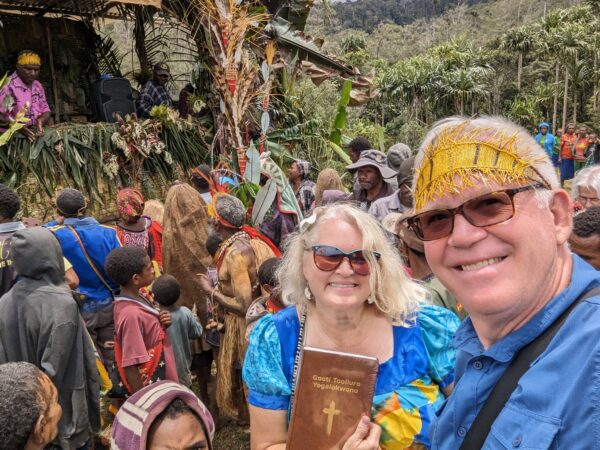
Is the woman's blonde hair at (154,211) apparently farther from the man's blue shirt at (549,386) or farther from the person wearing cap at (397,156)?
the man's blue shirt at (549,386)

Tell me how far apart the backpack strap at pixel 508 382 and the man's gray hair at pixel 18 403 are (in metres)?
1.55

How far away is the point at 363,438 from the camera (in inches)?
68.0

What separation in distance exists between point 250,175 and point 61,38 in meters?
5.61

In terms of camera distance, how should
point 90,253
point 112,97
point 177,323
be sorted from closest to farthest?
point 177,323 < point 90,253 < point 112,97

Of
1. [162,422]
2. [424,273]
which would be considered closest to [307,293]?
[162,422]

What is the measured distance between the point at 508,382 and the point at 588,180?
307cm

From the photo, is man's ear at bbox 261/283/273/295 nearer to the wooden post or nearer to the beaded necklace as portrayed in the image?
the beaded necklace

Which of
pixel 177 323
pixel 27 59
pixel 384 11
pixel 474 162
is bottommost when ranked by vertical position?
pixel 177 323

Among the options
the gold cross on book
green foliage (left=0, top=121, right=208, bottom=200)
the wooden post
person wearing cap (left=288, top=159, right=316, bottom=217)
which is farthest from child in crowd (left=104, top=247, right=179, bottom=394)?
the wooden post

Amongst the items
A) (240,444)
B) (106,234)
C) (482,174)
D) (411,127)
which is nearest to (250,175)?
(106,234)

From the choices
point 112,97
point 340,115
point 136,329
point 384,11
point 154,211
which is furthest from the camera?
point 384,11

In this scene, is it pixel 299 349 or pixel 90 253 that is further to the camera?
pixel 90 253

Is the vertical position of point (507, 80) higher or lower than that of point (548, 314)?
higher

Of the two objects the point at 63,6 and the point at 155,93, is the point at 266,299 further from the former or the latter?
the point at 63,6
